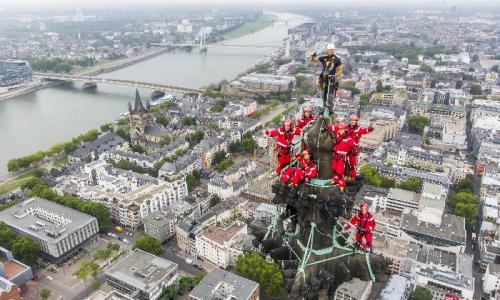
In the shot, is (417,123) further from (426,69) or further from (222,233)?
(426,69)

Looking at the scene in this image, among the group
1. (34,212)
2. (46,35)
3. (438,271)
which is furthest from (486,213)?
(46,35)

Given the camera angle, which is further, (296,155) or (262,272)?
(262,272)

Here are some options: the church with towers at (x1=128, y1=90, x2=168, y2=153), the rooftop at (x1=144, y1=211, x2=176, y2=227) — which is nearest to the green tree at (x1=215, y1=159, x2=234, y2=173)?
the church with towers at (x1=128, y1=90, x2=168, y2=153)

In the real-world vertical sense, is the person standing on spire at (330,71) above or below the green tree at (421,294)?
above

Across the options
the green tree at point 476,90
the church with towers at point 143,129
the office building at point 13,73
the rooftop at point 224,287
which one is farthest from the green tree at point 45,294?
the green tree at point 476,90

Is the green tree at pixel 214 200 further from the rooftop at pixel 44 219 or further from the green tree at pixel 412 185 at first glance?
the green tree at pixel 412 185

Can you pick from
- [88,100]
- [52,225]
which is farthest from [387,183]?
[88,100]
